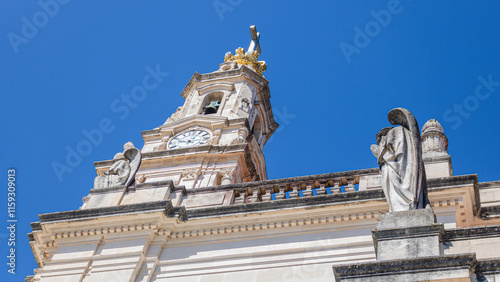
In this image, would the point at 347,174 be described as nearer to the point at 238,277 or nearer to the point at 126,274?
the point at 238,277

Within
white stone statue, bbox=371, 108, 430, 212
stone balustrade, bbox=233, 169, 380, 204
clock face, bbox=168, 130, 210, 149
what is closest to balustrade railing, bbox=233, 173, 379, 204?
stone balustrade, bbox=233, 169, 380, 204

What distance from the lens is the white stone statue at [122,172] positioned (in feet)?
53.4

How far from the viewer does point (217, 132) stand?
2352 centimetres

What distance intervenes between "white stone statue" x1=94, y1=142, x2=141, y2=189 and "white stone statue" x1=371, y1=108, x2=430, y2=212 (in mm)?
6719

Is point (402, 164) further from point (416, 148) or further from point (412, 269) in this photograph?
point (412, 269)

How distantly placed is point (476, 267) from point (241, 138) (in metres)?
15.1

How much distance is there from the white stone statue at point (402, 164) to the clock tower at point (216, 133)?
1007 cm

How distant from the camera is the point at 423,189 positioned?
33.3 feet

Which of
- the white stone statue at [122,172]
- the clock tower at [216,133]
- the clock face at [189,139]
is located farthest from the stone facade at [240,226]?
the clock face at [189,139]

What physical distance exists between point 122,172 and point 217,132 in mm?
7334

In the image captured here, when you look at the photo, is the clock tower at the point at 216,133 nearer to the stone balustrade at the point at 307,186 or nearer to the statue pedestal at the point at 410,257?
the stone balustrade at the point at 307,186

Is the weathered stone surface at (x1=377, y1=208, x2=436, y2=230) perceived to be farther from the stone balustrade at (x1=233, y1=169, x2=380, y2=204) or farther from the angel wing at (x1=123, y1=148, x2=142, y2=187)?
the angel wing at (x1=123, y1=148, x2=142, y2=187)

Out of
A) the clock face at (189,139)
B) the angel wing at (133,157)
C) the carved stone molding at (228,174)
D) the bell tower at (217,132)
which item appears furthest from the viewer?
the clock face at (189,139)

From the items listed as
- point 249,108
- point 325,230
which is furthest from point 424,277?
point 249,108
